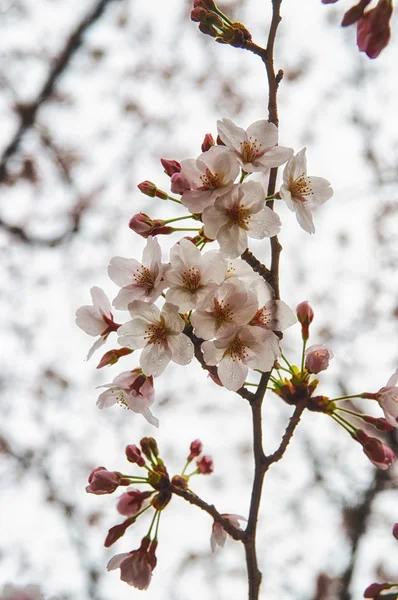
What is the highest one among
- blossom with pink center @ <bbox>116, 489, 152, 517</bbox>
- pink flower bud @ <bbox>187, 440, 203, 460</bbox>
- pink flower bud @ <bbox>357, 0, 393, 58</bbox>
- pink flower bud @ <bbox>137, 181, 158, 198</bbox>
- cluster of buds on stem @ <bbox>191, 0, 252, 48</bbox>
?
cluster of buds on stem @ <bbox>191, 0, 252, 48</bbox>

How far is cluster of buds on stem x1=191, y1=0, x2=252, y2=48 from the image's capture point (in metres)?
1.37

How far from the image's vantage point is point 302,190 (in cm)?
153

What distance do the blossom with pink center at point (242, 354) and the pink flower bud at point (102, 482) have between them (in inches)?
20.1

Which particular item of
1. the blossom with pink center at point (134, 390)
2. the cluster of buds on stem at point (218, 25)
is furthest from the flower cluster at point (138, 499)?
the cluster of buds on stem at point (218, 25)

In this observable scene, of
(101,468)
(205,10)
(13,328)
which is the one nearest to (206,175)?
(205,10)

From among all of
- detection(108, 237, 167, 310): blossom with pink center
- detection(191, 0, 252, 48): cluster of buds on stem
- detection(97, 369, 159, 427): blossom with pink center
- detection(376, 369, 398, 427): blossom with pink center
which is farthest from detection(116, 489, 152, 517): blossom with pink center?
detection(191, 0, 252, 48): cluster of buds on stem

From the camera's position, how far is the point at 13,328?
324 inches

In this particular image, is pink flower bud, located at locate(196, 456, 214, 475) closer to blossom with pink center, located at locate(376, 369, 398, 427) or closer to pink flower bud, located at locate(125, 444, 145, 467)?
pink flower bud, located at locate(125, 444, 145, 467)

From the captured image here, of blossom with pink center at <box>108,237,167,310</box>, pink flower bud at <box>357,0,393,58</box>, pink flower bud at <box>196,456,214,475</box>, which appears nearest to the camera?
pink flower bud at <box>357,0,393,58</box>

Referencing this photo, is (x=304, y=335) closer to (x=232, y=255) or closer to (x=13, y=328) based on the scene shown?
(x=232, y=255)

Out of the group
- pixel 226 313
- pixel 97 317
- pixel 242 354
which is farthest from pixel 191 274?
pixel 97 317

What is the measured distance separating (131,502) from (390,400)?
817mm

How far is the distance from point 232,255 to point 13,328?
7.57 m

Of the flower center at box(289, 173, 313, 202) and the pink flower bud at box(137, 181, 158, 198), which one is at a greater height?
the pink flower bud at box(137, 181, 158, 198)
